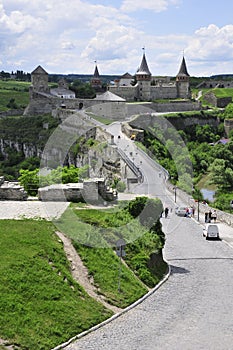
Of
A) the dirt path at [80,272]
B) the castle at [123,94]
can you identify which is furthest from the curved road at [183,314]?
the castle at [123,94]

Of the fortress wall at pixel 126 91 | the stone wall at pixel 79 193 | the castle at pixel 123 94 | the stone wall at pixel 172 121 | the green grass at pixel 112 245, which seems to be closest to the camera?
the green grass at pixel 112 245

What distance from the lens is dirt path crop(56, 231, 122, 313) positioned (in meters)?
14.6

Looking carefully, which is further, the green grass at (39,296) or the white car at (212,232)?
the white car at (212,232)

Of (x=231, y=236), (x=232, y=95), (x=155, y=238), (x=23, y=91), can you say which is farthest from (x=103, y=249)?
(x=23, y=91)

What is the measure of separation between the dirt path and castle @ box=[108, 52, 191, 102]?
6354 centimetres

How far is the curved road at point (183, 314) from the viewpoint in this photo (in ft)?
42.2

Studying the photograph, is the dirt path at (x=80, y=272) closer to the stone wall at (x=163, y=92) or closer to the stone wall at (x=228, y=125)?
the stone wall at (x=228, y=125)

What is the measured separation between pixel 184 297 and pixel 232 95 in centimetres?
8990

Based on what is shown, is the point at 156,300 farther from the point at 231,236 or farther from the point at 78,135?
the point at 78,135

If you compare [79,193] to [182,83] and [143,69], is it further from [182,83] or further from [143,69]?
[182,83]

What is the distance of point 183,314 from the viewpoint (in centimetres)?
1480

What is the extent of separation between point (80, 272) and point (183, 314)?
3.24 m

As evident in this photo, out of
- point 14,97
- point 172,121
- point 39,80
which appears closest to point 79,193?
point 172,121

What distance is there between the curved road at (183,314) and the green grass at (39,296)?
60 cm
